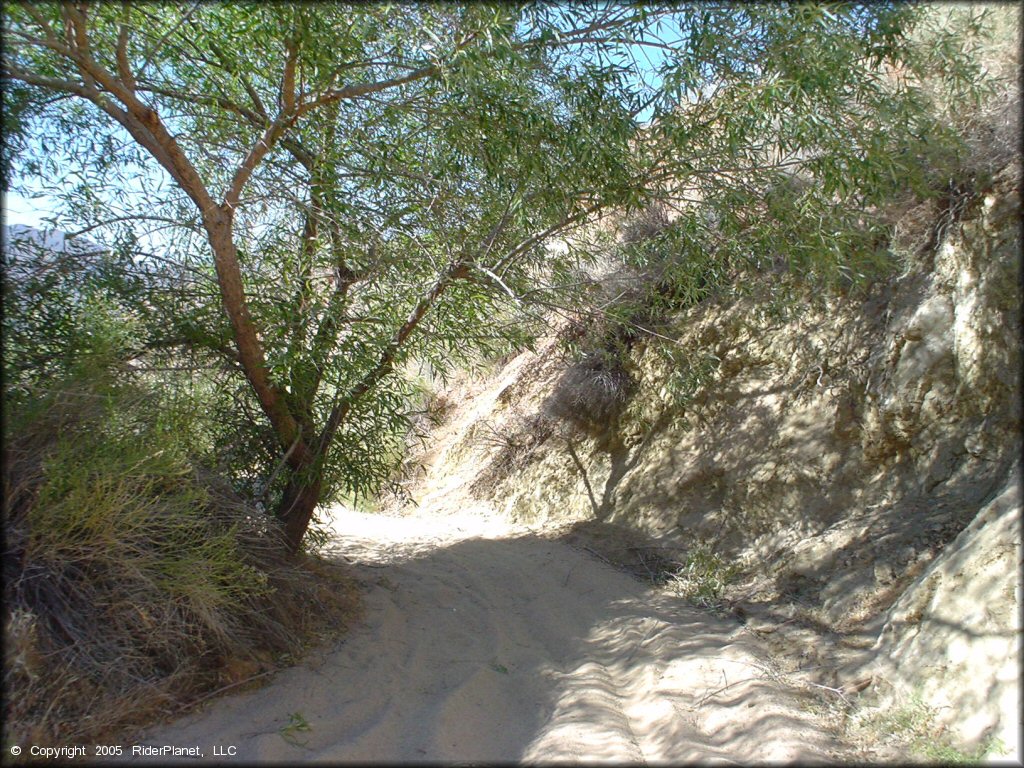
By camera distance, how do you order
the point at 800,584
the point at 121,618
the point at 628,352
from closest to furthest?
the point at 121,618 → the point at 800,584 → the point at 628,352

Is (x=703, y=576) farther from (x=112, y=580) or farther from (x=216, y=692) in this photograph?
(x=112, y=580)

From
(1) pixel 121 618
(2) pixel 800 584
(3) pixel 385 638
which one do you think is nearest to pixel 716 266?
(2) pixel 800 584

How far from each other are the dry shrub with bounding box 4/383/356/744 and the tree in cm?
106

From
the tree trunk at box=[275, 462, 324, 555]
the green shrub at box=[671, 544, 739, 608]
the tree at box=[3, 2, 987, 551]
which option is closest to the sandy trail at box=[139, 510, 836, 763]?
the green shrub at box=[671, 544, 739, 608]

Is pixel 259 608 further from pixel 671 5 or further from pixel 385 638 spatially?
pixel 671 5

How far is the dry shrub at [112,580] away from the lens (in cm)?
344

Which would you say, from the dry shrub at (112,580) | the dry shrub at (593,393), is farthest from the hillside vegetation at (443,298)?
the dry shrub at (593,393)

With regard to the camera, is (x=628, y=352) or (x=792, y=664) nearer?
(x=792, y=664)

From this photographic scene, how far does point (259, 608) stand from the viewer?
455 centimetres

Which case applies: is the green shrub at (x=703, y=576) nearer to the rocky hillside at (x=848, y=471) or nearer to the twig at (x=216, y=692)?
the rocky hillside at (x=848, y=471)

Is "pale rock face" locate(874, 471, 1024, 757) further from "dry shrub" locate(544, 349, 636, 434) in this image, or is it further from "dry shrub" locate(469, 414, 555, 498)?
"dry shrub" locate(469, 414, 555, 498)

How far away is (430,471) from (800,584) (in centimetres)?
682

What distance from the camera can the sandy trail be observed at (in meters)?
3.60

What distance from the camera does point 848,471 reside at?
6035 millimetres
